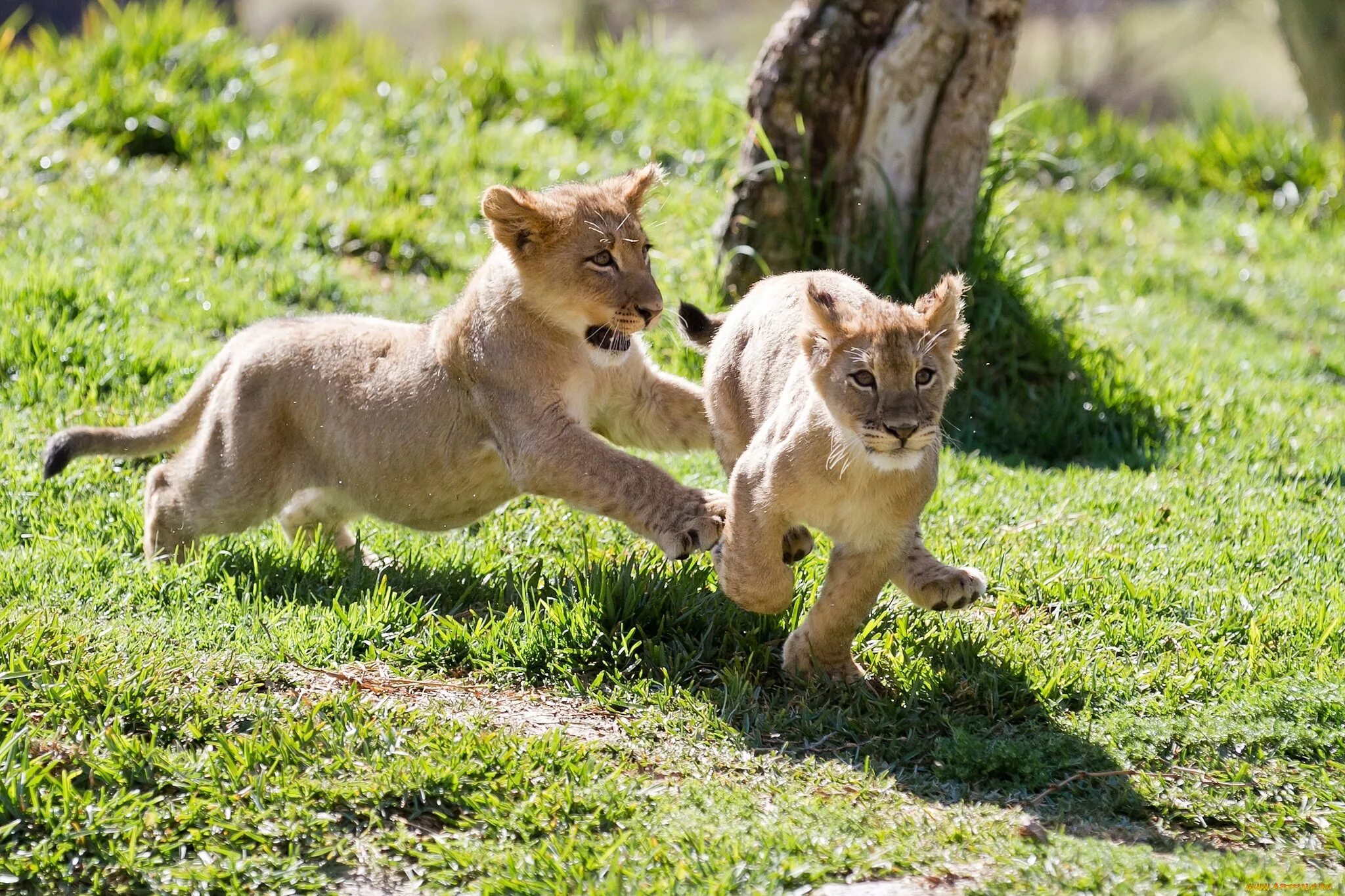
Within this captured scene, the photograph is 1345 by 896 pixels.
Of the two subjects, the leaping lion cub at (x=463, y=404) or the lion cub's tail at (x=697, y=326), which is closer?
the leaping lion cub at (x=463, y=404)

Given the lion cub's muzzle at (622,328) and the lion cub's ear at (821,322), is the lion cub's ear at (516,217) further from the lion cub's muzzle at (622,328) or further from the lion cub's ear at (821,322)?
the lion cub's ear at (821,322)

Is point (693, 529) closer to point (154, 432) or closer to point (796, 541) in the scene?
point (796, 541)

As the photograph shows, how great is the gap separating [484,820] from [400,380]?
2.17m

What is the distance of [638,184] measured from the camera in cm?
565

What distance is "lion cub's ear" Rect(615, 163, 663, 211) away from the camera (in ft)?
18.5

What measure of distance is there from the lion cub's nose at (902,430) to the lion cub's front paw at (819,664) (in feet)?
3.29

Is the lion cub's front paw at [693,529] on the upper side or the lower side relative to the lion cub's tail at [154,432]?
upper

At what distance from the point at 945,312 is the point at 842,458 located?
1.78 feet

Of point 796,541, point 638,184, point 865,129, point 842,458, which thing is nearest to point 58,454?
point 638,184

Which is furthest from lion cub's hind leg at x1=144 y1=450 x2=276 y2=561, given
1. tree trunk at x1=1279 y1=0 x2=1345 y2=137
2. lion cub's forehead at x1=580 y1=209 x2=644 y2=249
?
tree trunk at x1=1279 y1=0 x2=1345 y2=137

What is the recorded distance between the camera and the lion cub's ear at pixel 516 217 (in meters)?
5.25

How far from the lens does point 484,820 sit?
406 cm

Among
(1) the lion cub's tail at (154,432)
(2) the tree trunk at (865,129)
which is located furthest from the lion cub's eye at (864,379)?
(2) the tree trunk at (865,129)

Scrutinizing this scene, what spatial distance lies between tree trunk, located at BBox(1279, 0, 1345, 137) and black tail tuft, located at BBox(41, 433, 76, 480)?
28.8ft
